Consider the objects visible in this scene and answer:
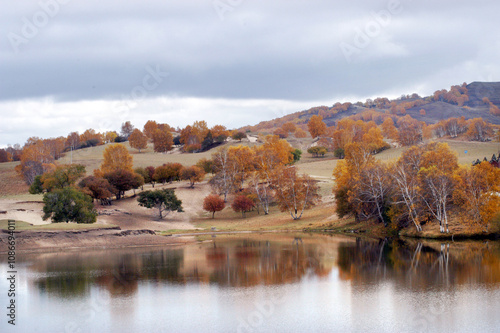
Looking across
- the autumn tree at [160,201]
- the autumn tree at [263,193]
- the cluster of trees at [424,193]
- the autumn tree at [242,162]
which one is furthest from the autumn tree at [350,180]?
the autumn tree at [160,201]

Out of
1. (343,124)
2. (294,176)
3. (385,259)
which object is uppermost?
(343,124)

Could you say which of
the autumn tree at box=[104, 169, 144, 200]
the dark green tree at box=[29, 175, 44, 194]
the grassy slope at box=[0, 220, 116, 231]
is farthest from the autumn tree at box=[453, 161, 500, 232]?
the dark green tree at box=[29, 175, 44, 194]

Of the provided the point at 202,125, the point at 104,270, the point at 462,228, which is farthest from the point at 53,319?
the point at 202,125

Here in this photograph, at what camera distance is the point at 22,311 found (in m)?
23.8

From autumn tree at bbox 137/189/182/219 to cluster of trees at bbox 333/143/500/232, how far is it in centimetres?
2318

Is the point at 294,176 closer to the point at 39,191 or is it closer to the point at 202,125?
the point at 39,191

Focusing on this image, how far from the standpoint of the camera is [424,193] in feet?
168

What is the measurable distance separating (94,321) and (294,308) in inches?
333

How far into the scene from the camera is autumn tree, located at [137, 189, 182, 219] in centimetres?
7156

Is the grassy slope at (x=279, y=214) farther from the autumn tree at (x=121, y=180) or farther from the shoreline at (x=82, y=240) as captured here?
the autumn tree at (x=121, y=180)

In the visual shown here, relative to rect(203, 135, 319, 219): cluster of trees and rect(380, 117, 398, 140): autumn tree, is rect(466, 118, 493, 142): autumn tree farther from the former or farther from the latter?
rect(203, 135, 319, 219): cluster of trees

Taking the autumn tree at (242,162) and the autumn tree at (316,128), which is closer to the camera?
the autumn tree at (242,162)

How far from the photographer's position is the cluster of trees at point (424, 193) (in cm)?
4672

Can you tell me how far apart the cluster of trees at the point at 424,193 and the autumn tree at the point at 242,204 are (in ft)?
49.7
